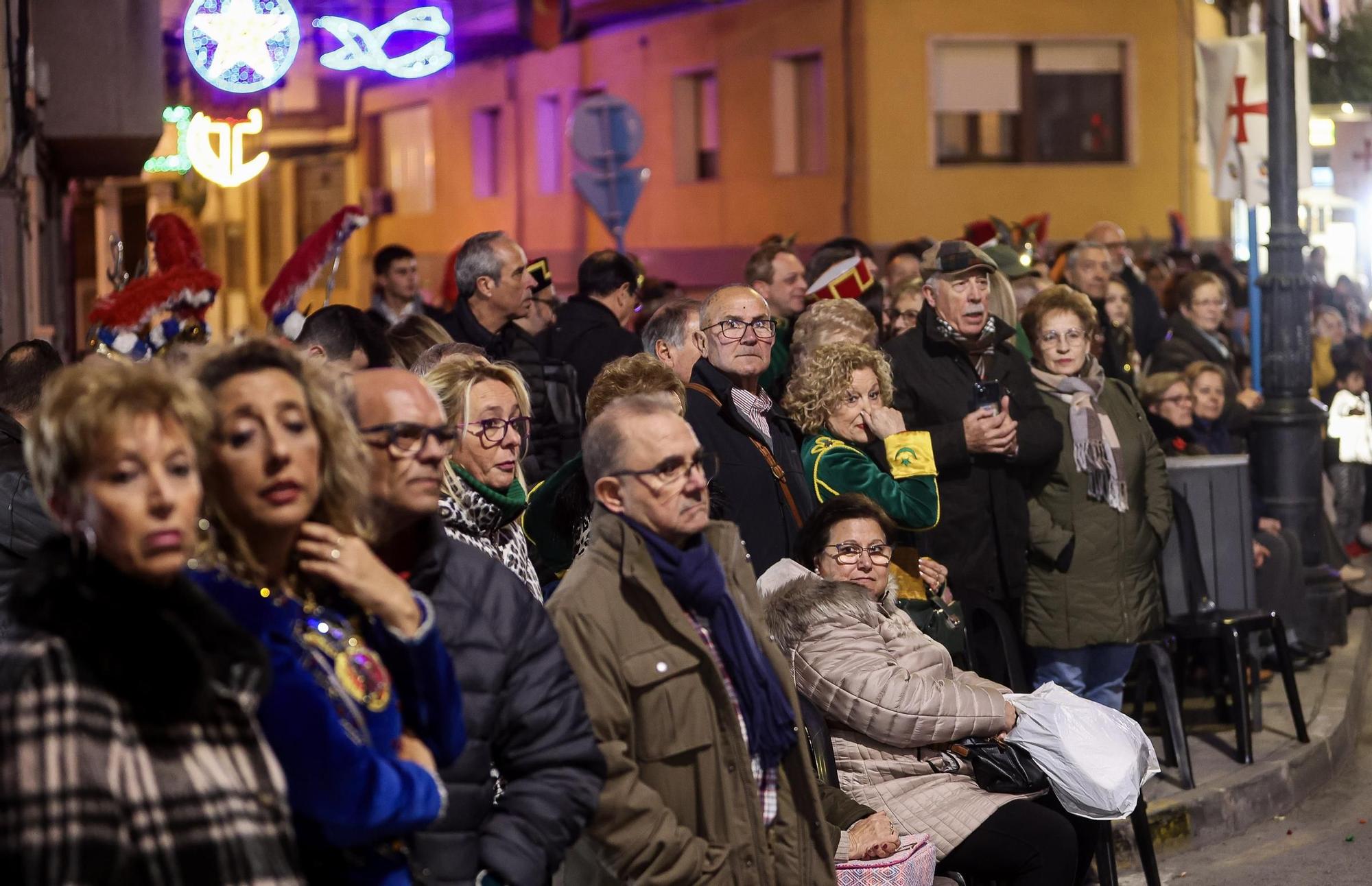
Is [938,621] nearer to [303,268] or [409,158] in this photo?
[303,268]

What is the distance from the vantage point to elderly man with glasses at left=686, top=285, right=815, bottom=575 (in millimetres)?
6828

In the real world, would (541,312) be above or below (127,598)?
above

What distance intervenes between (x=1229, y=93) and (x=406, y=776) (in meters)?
10.9

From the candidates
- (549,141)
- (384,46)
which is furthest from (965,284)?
(549,141)

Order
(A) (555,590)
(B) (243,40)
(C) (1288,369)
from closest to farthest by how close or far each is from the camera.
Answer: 1. (A) (555,590)
2. (C) (1288,369)
3. (B) (243,40)

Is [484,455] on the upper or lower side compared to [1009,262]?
lower

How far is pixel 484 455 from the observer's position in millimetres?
4734

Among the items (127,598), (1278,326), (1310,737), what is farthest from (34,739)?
(1278,326)

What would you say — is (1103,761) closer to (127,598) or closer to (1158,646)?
(1158,646)

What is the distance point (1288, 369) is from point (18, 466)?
749cm

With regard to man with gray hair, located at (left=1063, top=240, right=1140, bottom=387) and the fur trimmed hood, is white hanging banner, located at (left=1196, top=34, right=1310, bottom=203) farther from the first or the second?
the fur trimmed hood

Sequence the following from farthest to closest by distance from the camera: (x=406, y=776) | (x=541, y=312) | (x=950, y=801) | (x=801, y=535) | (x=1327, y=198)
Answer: (x=1327, y=198)
(x=541, y=312)
(x=801, y=535)
(x=950, y=801)
(x=406, y=776)

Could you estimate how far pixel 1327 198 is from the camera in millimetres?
35094

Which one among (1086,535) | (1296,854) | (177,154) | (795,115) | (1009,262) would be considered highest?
(795,115)
